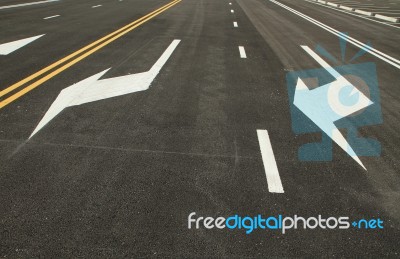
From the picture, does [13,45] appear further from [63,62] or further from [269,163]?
[269,163]

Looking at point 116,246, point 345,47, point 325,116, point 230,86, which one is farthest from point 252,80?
point 345,47

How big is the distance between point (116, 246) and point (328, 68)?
8571 millimetres

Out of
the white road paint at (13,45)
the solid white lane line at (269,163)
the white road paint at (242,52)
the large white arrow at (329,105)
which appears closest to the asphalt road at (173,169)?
the solid white lane line at (269,163)

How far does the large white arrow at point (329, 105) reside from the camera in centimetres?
548

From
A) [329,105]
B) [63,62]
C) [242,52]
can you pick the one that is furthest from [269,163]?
[242,52]

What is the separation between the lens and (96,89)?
274 inches

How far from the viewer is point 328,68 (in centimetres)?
954

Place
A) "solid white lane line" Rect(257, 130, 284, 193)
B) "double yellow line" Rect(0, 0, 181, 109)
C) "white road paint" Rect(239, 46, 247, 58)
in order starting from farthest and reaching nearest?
"white road paint" Rect(239, 46, 247, 58) < "double yellow line" Rect(0, 0, 181, 109) < "solid white lane line" Rect(257, 130, 284, 193)

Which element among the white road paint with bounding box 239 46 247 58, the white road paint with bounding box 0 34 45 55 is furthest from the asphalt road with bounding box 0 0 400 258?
the white road paint with bounding box 239 46 247 58

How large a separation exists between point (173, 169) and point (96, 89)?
11.8 feet

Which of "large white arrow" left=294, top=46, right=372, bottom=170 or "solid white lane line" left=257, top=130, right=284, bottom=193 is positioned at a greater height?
"large white arrow" left=294, top=46, right=372, bottom=170

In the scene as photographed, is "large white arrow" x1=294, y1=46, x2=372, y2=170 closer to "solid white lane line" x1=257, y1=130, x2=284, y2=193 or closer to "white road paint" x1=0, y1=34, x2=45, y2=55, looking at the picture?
"solid white lane line" x1=257, y1=130, x2=284, y2=193

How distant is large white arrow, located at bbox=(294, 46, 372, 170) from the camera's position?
548 centimetres

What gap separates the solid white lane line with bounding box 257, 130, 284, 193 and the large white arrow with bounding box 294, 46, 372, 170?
119 cm
